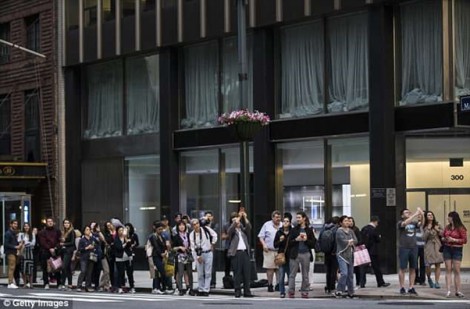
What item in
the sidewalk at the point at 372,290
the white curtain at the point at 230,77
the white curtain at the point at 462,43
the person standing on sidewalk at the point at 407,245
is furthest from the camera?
the white curtain at the point at 230,77

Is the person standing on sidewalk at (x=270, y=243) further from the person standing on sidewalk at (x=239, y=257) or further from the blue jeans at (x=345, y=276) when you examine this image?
the blue jeans at (x=345, y=276)

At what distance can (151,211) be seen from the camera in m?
37.1

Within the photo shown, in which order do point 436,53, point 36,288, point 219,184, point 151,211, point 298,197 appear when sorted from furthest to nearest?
point 151,211 < point 219,184 < point 298,197 < point 36,288 < point 436,53

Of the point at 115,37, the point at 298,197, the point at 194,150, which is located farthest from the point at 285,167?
the point at 115,37

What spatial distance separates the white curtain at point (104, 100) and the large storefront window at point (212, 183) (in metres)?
4.24

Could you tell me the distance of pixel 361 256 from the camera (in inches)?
918

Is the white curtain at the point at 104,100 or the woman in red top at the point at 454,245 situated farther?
the white curtain at the point at 104,100

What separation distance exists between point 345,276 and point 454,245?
240 cm

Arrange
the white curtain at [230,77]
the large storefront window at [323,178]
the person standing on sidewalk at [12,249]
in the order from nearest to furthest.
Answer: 1. the large storefront window at [323,178]
2. the person standing on sidewalk at [12,249]
3. the white curtain at [230,77]

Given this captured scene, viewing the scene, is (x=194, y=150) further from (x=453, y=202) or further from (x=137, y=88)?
(x=453, y=202)

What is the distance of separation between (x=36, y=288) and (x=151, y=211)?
8210 mm

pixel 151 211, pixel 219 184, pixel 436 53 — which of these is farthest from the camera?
pixel 151 211

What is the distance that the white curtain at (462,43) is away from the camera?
27.3 m

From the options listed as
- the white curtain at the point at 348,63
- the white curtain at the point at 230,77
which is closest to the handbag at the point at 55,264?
the white curtain at the point at 230,77
